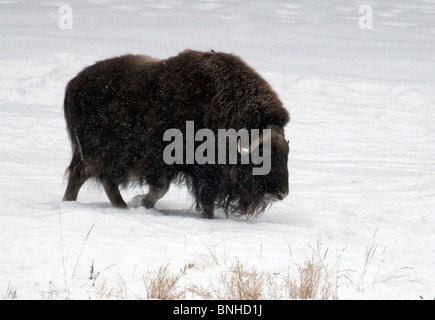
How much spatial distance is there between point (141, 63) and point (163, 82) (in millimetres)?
499

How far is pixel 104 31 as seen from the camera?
73.5ft

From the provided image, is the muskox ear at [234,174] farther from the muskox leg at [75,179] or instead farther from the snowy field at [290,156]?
the muskox leg at [75,179]

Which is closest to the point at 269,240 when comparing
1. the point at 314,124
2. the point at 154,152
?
the point at 154,152

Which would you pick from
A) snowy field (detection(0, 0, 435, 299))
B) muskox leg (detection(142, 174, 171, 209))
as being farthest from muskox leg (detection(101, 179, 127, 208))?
muskox leg (detection(142, 174, 171, 209))

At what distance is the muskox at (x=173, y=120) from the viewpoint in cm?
714
